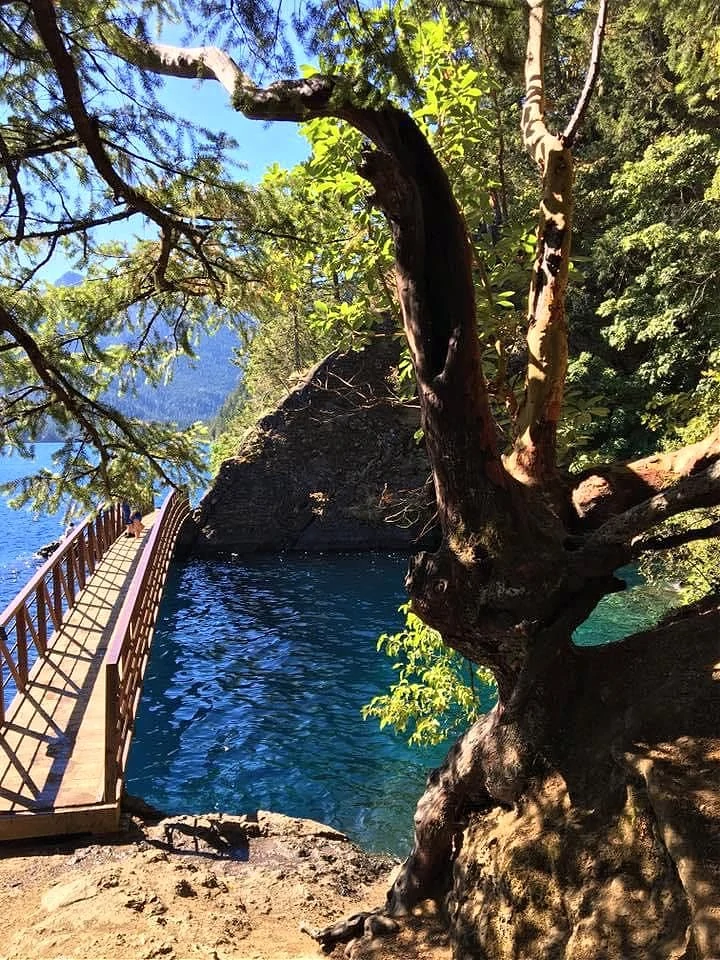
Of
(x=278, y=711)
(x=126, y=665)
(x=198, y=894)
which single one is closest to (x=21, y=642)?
(x=126, y=665)

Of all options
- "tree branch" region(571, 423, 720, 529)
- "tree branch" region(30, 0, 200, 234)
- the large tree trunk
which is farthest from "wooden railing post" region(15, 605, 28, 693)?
"tree branch" region(571, 423, 720, 529)

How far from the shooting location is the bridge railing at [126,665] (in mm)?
6336

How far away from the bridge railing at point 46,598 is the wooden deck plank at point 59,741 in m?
0.26

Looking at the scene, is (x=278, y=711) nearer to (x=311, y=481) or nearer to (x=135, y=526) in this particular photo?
(x=135, y=526)

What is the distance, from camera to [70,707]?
799cm

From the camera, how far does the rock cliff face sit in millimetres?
24625

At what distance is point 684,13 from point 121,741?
9992 millimetres

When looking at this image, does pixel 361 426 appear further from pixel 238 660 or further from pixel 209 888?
pixel 209 888

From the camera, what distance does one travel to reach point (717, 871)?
101 inches

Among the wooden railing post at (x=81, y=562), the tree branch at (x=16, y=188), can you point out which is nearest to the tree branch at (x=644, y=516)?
the tree branch at (x=16, y=188)

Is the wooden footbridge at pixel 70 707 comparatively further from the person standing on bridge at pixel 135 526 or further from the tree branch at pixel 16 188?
the person standing on bridge at pixel 135 526

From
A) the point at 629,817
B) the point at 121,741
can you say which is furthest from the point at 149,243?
the point at 629,817

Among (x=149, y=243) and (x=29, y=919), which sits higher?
(x=149, y=243)

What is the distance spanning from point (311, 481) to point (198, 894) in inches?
787
